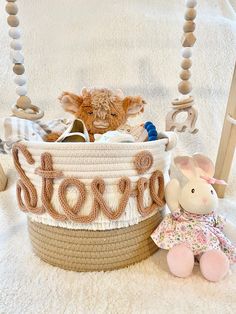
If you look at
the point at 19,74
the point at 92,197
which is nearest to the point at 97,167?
the point at 92,197

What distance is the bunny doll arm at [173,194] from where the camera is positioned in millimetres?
622

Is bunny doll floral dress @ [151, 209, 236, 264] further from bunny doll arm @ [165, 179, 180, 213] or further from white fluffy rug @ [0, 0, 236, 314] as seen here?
white fluffy rug @ [0, 0, 236, 314]

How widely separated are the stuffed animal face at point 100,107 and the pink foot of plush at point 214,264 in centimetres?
24

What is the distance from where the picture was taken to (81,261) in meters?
0.61

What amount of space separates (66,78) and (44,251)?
1.70 ft

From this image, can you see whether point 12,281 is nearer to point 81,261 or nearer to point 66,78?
point 81,261

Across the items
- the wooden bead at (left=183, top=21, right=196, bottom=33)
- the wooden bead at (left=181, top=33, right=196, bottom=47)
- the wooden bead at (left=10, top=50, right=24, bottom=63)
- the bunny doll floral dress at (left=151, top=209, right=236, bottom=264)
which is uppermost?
the wooden bead at (left=183, top=21, right=196, bottom=33)

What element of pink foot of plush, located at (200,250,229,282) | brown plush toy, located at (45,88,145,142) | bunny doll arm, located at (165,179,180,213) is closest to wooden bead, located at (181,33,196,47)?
brown plush toy, located at (45,88,145,142)

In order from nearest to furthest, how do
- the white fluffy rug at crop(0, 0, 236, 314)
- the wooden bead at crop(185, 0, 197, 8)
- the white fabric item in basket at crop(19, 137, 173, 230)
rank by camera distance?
the white fabric item in basket at crop(19, 137, 173, 230)
the wooden bead at crop(185, 0, 197, 8)
the white fluffy rug at crop(0, 0, 236, 314)

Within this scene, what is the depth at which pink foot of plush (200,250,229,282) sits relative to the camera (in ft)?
1.91

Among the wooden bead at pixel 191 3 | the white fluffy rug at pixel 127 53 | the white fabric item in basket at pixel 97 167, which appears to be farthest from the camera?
the white fluffy rug at pixel 127 53

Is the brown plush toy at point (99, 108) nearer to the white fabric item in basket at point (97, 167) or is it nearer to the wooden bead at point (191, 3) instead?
the white fabric item in basket at point (97, 167)

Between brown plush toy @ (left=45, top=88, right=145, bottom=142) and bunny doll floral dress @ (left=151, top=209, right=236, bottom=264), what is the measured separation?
17 centimetres

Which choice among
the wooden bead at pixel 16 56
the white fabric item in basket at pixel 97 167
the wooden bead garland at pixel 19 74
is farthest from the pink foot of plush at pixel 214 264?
the wooden bead at pixel 16 56
